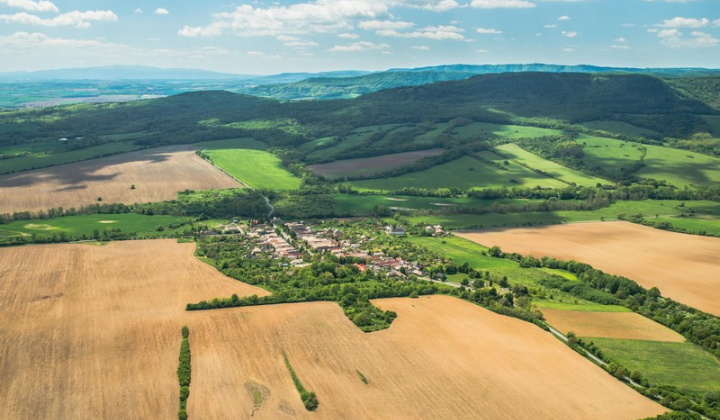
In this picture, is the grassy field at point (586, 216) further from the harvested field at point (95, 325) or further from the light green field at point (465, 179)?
the harvested field at point (95, 325)

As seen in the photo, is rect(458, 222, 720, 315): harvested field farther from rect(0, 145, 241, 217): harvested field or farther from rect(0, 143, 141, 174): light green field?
rect(0, 143, 141, 174): light green field

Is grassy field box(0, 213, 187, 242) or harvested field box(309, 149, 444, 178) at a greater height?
harvested field box(309, 149, 444, 178)

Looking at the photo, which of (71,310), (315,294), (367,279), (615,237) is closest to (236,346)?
(315,294)

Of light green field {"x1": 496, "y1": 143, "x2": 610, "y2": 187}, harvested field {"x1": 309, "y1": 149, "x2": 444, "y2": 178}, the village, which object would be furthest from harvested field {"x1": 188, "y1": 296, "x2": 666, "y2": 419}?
light green field {"x1": 496, "y1": 143, "x2": 610, "y2": 187}

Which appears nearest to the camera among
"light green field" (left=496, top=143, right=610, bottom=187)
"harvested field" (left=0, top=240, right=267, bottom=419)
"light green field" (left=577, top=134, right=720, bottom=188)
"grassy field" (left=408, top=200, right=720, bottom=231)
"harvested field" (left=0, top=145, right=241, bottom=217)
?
"harvested field" (left=0, top=240, right=267, bottom=419)

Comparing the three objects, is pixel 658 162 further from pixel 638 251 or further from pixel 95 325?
pixel 95 325

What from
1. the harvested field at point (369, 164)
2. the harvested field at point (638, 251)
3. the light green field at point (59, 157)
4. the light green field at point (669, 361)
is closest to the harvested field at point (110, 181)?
the light green field at point (59, 157)

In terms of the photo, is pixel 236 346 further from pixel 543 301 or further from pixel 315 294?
pixel 543 301
